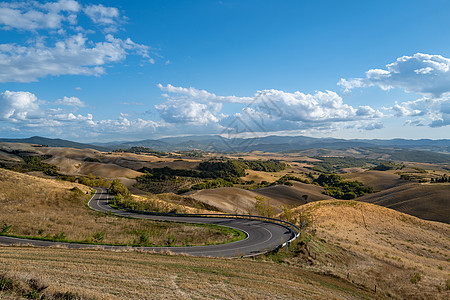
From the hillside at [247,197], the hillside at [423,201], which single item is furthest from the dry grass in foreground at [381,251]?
the hillside at [423,201]

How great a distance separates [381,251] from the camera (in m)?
32.5

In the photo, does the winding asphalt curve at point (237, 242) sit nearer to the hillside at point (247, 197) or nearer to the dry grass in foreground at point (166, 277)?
the dry grass in foreground at point (166, 277)

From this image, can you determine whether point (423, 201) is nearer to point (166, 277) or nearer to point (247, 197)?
point (247, 197)

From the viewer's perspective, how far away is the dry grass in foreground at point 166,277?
1269 centimetres

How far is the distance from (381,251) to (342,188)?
99846mm

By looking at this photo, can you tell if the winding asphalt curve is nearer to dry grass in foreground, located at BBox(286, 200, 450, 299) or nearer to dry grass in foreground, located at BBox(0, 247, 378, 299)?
dry grass in foreground, located at BBox(0, 247, 378, 299)

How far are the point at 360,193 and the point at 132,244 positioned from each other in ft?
369

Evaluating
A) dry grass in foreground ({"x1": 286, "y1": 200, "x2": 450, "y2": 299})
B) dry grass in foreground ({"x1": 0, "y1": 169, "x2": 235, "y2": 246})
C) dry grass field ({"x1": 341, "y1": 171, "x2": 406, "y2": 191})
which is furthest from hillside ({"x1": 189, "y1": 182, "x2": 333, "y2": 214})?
dry grass field ({"x1": 341, "y1": 171, "x2": 406, "y2": 191})

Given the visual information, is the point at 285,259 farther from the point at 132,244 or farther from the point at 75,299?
the point at 75,299

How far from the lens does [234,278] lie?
663 inches

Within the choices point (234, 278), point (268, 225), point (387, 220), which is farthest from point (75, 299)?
point (387, 220)

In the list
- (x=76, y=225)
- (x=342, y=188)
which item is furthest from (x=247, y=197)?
(x=342, y=188)

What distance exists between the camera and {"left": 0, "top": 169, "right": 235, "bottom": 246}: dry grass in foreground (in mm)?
27938

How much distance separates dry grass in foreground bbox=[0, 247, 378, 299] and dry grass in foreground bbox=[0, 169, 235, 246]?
642 cm
